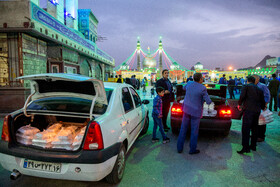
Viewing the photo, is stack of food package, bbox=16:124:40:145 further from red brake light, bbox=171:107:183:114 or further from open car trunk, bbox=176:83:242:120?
open car trunk, bbox=176:83:242:120

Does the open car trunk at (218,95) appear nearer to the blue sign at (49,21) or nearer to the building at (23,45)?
the building at (23,45)

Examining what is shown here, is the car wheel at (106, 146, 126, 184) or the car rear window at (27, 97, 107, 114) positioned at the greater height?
the car rear window at (27, 97, 107, 114)

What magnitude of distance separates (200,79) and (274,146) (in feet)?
8.74

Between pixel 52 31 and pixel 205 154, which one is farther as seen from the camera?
pixel 52 31

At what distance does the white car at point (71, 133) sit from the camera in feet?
7.25

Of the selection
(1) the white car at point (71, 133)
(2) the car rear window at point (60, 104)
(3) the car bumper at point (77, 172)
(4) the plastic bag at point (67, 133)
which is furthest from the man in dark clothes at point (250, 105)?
(4) the plastic bag at point (67, 133)

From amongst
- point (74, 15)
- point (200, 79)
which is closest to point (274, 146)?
point (200, 79)

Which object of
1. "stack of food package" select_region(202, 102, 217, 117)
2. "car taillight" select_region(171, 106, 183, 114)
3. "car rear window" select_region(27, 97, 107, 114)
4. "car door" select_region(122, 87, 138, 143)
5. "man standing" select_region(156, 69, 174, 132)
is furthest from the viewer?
"man standing" select_region(156, 69, 174, 132)

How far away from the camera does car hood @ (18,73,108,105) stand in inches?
100

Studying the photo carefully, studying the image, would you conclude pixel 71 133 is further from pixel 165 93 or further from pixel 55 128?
pixel 165 93

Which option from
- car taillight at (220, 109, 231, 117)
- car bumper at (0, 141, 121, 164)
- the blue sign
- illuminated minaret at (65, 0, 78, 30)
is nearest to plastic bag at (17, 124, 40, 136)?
car bumper at (0, 141, 121, 164)

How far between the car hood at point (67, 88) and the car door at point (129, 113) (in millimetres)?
671

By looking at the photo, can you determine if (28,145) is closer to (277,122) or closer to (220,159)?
(220,159)

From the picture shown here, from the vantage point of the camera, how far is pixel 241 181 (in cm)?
281
